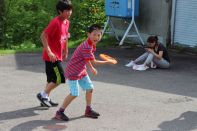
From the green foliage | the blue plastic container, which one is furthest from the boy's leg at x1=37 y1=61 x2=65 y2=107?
the green foliage

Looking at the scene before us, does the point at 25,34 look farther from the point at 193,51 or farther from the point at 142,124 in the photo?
the point at 142,124

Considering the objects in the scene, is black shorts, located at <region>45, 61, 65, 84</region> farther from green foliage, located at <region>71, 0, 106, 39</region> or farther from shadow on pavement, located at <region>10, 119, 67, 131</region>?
green foliage, located at <region>71, 0, 106, 39</region>

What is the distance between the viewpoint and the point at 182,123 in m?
6.67

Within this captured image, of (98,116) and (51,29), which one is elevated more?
(51,29)

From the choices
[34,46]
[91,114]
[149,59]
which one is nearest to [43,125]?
[91,114]

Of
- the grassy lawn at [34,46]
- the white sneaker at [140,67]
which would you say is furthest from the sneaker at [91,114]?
the grassy lawn at [34,46]

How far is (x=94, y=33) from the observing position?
21.4ft

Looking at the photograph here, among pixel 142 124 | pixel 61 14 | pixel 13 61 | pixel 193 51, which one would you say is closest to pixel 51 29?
pixel 61 14

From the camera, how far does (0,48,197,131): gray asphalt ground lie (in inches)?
255

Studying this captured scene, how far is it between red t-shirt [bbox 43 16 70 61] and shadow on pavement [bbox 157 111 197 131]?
1.92 m

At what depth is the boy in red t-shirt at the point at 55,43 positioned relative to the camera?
6.90 meters

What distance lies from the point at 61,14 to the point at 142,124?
79.2 inches

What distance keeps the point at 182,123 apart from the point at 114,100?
5.03 ft

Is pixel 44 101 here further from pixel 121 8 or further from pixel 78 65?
pixel 121 8
